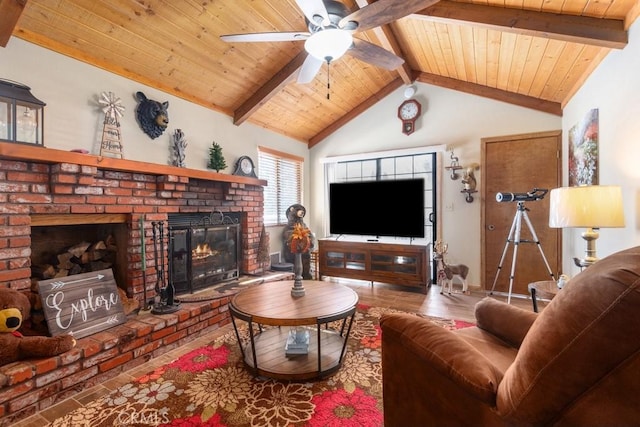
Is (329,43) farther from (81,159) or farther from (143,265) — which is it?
(143,265)

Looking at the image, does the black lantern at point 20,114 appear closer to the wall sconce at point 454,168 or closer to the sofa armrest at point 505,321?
the sofa armrest at point 505,321

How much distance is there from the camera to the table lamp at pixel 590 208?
182cm

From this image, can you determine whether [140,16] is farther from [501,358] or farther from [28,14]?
[501,358]

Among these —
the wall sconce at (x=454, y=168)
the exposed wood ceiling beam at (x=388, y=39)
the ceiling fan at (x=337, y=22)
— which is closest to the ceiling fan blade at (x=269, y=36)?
the ceiling fan at (x=337, y=22)

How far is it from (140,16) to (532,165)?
14.5ft

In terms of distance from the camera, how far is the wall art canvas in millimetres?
2539

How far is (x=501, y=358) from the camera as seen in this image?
1362 mm

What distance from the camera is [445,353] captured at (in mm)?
1114

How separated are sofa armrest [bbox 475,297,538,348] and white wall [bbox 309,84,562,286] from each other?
2698mm

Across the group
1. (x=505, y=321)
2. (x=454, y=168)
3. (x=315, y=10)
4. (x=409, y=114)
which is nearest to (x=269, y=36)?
(x=315, y=10)

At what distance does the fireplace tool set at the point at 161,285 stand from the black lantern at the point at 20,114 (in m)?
1.04

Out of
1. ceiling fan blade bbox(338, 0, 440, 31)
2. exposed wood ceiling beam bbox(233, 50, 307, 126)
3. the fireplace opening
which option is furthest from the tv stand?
ceiling fan blade bbox(338, 0, 440, 31)

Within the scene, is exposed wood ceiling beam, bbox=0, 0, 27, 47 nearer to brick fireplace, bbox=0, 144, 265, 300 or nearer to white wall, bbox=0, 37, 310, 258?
white wall, bbox=0, 37, 310, 258

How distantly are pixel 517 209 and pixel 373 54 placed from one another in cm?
257
